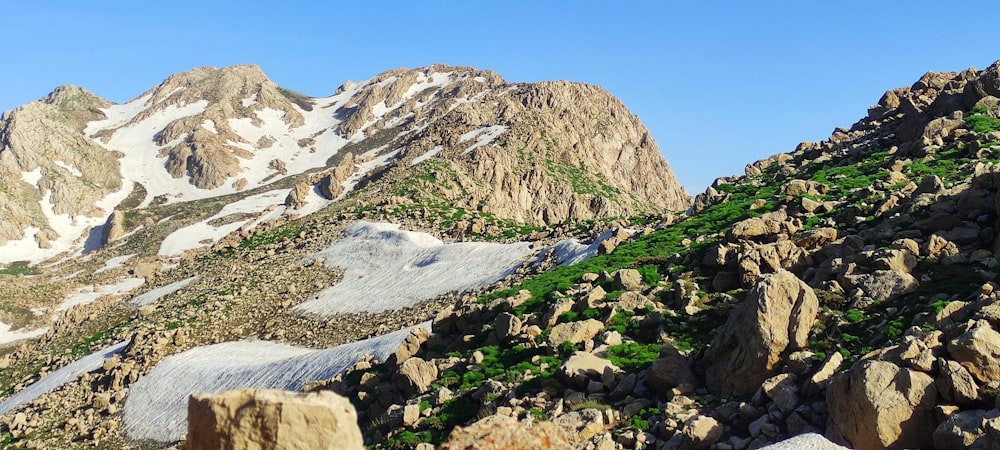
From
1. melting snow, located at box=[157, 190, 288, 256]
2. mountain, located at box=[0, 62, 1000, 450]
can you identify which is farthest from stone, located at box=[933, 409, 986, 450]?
melting snow, located at box=[157, 190, 288, 256]

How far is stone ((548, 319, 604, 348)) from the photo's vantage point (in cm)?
2153

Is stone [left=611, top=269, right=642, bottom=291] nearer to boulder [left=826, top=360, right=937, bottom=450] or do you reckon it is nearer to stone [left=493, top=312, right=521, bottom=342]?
stone [left=493, top=312, right=521, bottom=342]

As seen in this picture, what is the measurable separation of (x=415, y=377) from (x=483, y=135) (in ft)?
265

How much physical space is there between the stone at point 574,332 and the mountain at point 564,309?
0.49 feet

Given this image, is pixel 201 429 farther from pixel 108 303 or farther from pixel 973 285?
pixel 108 303

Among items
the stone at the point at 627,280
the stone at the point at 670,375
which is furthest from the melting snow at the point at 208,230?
the stone at the point at 670,375

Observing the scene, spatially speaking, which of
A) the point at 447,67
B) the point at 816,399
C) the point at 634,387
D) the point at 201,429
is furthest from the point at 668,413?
the point at 447,67

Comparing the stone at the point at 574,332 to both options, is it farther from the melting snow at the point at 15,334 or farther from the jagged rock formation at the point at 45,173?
the jagged rock formation at the point at 45,173

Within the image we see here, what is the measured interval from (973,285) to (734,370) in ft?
22.3

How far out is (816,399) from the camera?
1343 centimetres

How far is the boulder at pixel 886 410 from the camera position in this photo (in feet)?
38.3

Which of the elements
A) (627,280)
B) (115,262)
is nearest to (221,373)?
(627,280)

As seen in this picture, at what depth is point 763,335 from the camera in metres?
15.5

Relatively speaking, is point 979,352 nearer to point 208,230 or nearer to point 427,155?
point 427,155
